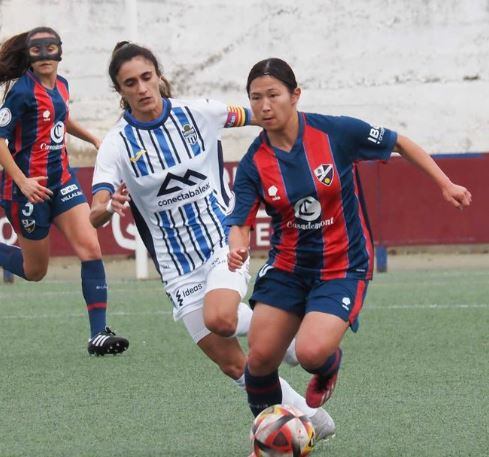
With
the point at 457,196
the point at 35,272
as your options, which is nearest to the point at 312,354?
the point at 457,196

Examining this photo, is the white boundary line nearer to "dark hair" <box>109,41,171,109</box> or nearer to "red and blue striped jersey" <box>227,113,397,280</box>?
"dark hair" <box>109,41,171,109</box>

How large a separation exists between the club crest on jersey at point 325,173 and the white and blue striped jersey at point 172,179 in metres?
0.88

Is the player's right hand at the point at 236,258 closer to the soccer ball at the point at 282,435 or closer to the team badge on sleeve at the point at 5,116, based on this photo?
the soccer ball at the point at 282,435

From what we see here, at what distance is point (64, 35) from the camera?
2175cm

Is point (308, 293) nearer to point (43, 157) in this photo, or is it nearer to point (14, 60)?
point (43, 157)

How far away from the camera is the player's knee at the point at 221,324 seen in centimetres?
577

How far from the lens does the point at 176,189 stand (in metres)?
6.13

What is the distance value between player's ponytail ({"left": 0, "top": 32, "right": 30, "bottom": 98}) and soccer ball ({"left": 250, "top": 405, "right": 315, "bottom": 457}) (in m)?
3.96

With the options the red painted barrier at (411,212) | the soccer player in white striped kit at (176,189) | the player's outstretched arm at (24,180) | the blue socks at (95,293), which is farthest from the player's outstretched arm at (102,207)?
the red painted barrier at (411,212)


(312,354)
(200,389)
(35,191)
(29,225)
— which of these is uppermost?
(312,354)

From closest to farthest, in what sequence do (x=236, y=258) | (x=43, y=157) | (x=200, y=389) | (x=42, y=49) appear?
(x=236, y=258), (x=200, y=389), (x=42, y=49), (x=43, y=157)

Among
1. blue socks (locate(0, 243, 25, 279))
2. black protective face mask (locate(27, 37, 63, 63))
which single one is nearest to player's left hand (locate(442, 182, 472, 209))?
black protective face mask (locate(27, 37, 63, 63))

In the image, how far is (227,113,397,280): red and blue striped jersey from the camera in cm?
541

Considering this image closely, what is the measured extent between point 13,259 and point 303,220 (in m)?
4.19
